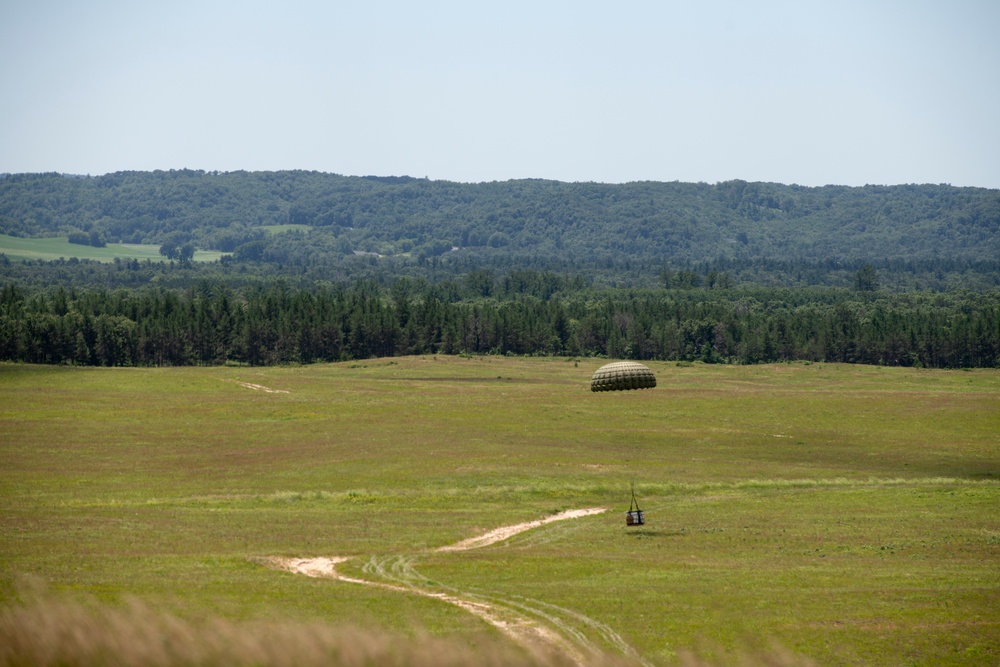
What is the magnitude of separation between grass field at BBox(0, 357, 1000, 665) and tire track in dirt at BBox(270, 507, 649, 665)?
23 cm

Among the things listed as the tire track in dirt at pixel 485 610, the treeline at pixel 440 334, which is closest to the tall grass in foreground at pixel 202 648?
the tire track in dirt at pixel 485 610

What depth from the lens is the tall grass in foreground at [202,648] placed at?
7.93 m

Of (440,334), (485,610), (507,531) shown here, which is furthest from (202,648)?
(440,334)

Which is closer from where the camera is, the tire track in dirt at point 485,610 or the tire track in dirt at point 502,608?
the tire track in dirt at point 485,610

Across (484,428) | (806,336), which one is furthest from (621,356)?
(484,428)

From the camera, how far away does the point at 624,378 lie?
54000mm

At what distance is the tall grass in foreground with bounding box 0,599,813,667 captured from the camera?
7.93m

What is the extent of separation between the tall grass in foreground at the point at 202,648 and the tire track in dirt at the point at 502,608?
1331 cm

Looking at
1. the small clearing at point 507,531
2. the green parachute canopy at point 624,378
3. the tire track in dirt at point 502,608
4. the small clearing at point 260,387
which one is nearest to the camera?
the tire track in dirt at point 502,608

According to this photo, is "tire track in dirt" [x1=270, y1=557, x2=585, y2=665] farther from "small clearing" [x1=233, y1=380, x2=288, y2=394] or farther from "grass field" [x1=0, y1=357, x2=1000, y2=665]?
"small clearing" [x1=233, y1=380, x2=288, y2=394]

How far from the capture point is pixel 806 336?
18412cm

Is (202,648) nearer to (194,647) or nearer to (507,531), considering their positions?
(194,647)

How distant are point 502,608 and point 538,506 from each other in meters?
24.1

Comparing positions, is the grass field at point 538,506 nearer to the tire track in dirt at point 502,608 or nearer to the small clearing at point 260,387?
the tire track in dirt at point 502,608
